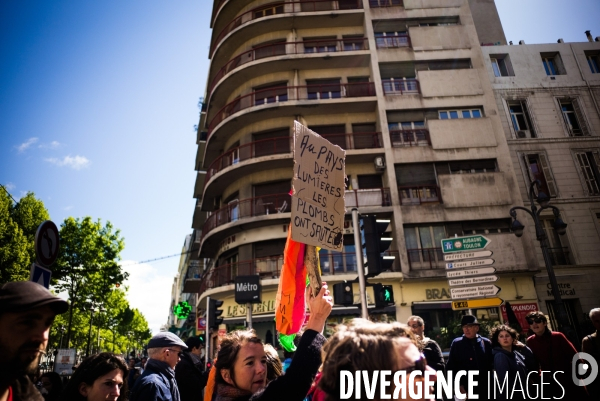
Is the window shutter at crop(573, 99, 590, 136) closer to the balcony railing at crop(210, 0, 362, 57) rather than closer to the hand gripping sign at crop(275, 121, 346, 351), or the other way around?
the balcony railing at crop(210, 0, 362, 57)

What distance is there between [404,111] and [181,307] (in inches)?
580

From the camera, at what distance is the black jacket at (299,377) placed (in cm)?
185

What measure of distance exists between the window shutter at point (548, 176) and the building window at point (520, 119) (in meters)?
1.50

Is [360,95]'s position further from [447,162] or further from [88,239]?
[88,239]

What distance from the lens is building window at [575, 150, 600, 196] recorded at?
18.3 meters

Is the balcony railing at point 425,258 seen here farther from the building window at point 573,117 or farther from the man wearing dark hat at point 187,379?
the man wearing dark hat at point 187,379

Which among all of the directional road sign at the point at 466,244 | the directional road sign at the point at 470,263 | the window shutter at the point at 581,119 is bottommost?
the directional road sign at the point at 470,263

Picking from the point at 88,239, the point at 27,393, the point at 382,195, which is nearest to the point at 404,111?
the point at 382,195

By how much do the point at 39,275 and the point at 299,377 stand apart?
12.8 ft

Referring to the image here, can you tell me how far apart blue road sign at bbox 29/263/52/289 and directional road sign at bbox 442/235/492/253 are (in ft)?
24.7

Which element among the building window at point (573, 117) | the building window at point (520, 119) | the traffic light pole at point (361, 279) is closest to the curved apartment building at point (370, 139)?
the building window at point (520, 119)

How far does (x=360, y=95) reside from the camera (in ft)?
65.3

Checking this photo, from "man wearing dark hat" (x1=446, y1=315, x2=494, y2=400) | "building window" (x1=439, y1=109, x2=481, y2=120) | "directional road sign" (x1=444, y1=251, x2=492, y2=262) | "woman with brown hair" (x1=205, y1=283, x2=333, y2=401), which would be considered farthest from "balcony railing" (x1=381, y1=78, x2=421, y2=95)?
"woman with brown hair" (x1=205, y1=283, x2=333, y2=401)

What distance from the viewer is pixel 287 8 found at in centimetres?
2144
